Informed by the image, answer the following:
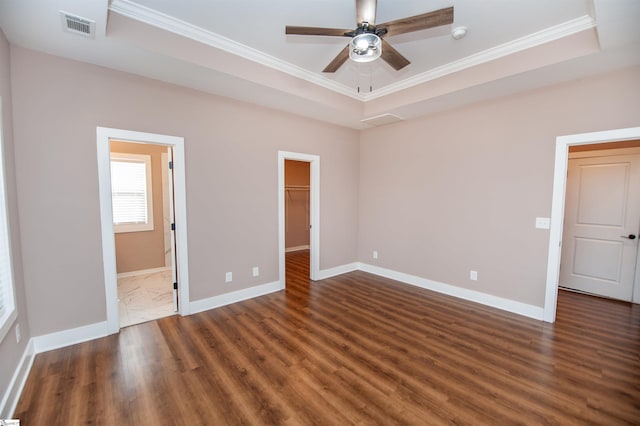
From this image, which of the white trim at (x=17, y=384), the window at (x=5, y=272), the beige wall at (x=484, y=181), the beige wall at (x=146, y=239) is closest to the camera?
the white trim at (x=17, y=384)

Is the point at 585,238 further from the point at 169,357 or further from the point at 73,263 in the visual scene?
the point at 73,263

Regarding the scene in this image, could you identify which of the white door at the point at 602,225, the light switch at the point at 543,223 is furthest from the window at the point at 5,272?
the white door at the point at 602,225

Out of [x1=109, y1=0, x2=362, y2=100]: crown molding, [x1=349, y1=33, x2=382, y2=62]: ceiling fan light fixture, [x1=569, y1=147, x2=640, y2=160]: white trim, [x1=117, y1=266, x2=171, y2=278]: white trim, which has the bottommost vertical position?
[x1=117, y1=266, x2=171, y2=278]: white trim

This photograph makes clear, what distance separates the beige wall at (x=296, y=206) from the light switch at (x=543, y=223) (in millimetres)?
5401

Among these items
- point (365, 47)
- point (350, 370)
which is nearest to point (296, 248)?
point (350, 370)

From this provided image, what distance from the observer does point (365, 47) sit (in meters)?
2.12

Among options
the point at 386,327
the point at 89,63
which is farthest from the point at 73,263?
the point at 386,327

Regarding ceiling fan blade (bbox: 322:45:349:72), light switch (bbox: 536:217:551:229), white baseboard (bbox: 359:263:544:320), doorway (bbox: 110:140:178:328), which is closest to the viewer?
ceiling fan blade (bbox: 322:45:349:72)

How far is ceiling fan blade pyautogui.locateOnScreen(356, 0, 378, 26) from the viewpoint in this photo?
1896 millimetres

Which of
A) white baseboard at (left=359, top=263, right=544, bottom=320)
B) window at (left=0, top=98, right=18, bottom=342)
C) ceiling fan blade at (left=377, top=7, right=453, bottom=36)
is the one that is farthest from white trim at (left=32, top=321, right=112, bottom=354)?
white baseboard at (left=359, top=263, right=544, bottom=320)

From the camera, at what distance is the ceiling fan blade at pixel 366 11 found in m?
1.90

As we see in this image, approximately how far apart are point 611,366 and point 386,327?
1.96m

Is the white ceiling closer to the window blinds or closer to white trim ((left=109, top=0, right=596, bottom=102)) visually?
white trim ((left=109, top=0, right=596, bottom=102))

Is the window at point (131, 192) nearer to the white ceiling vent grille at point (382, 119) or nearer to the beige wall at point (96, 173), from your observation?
the beige wall at point (96, 173)
